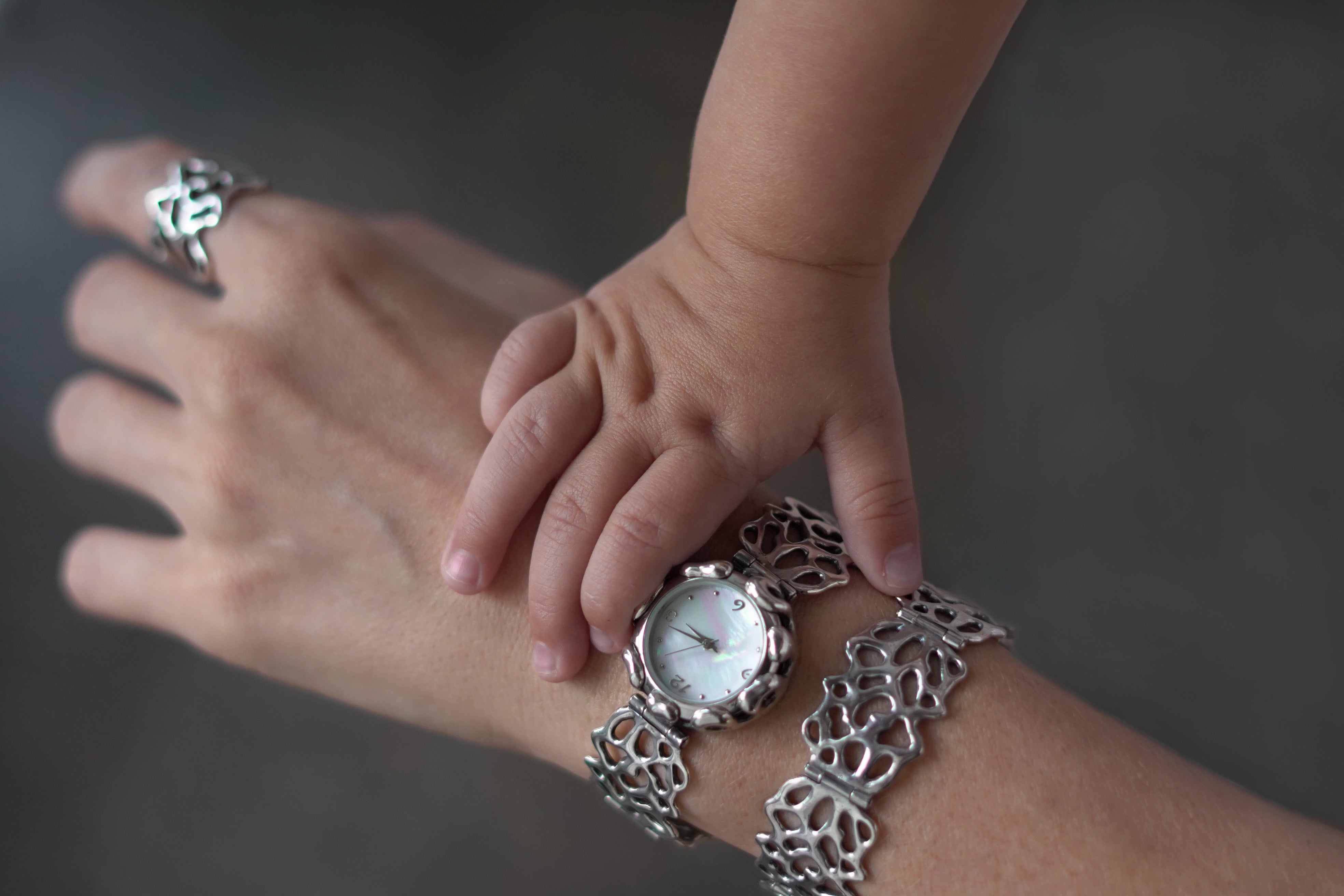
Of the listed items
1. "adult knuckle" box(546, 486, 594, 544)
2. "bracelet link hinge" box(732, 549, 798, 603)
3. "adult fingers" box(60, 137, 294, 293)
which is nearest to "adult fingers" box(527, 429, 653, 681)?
"adult knuckle" box(546, 486, 594, 544)

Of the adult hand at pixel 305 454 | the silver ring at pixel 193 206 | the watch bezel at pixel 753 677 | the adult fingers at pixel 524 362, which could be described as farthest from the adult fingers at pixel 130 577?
A: the watch bezel at pixel 753 677

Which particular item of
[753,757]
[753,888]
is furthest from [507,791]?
[753,757]

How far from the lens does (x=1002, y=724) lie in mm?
792

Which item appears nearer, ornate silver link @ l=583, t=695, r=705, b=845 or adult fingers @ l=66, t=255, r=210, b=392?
ornate silver link @ l=583, t=695, r=705, b=845

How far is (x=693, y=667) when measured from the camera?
805mm

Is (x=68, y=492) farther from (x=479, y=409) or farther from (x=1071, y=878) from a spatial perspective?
(x=1071, y=878)

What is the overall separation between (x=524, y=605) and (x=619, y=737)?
16 centimetres

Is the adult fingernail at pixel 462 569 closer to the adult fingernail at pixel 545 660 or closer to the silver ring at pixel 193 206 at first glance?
the adult fingernail at pixel 545 660

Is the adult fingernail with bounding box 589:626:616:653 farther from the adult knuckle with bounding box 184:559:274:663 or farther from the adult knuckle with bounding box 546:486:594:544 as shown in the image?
the adult knuckle with bounding box 184:559:274:663

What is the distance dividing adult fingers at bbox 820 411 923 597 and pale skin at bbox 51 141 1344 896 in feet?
0.09

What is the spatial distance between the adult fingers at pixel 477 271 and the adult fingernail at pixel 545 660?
0.50 meters

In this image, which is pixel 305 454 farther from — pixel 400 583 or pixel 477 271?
pixel 477 271

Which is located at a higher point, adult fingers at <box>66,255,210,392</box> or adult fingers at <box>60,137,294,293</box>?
adult fingers at <box>60,137,294,293</box>

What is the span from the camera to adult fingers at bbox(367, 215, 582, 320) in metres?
1.28
